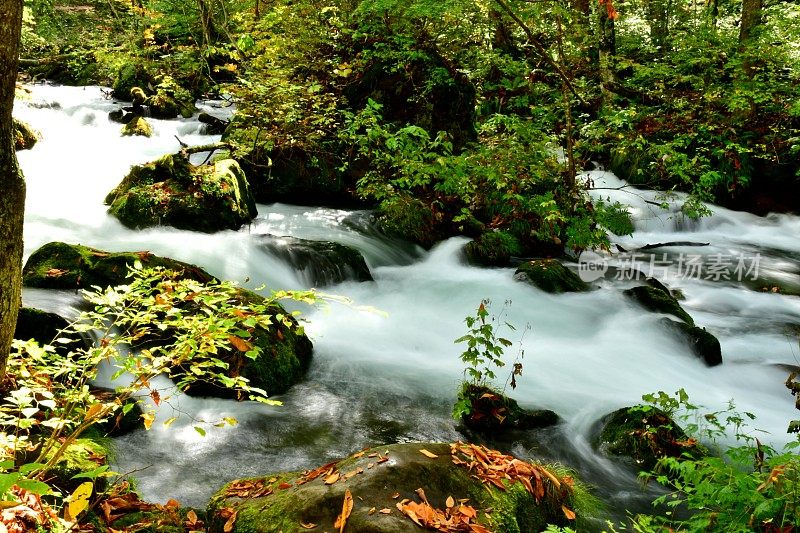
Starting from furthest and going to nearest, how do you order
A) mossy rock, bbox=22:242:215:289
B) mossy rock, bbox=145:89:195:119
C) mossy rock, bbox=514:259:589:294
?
mossy rock, bbox=145:89:195:119
mossy rock, bbox=514:259:589:294
mossy rock, bbox=22:242:215:289

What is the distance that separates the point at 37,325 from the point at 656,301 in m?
7.76

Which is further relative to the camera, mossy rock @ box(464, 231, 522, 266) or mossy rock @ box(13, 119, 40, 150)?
mossy rock @ box(13, 119, 40, 150)

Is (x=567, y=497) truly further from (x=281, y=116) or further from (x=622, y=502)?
(x=281, y=116)

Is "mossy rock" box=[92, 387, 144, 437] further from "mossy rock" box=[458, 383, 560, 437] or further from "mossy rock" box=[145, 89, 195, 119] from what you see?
"mossy rock" box=[145, 89, 195, 119]

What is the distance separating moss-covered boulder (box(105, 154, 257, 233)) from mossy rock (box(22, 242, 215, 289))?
8.36 ft

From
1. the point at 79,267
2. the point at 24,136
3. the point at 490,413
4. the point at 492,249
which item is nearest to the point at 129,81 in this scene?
the point at 24,136

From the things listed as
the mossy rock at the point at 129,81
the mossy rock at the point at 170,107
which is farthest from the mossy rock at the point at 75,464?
the mossy rock at the point at 129,81

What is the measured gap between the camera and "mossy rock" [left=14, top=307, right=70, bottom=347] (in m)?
4.42

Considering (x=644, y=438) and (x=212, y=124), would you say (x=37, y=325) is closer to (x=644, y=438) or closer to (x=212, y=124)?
(x=644, y=438)

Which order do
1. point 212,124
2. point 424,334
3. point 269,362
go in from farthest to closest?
point 212,124
point 424,334
point 269,362

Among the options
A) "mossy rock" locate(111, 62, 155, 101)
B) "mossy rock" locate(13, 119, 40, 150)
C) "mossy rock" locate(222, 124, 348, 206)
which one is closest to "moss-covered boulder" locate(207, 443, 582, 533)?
"mossy rock" locate(222, 124, 348, 206)

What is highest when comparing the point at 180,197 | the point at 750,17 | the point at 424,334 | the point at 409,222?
the point at 750,17

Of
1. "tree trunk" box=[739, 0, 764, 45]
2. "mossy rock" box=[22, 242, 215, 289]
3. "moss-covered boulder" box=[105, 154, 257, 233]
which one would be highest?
"tree trunk" box=[739, 0, 764, 45]

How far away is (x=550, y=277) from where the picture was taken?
8.82 metres
